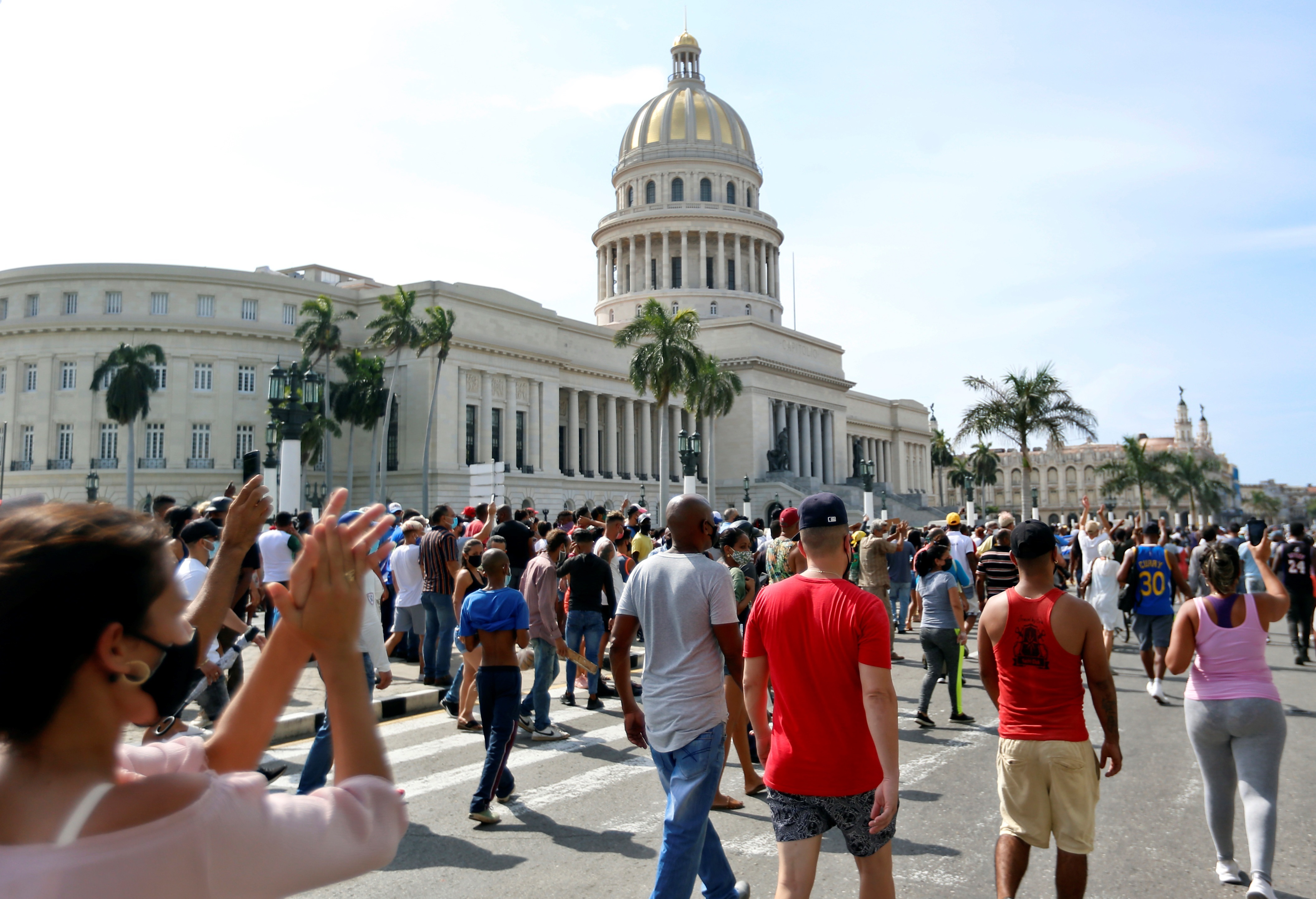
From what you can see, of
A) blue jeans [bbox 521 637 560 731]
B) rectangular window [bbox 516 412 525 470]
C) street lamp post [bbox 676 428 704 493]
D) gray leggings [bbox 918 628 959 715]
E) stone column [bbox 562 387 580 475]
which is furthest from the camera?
stone column [bbox 562 387 580 475]

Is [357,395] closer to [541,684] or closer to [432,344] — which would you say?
[432,344]

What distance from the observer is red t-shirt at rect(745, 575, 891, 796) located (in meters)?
3.96

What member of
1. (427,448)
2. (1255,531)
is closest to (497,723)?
(1255,531)

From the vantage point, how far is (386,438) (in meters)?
44.4

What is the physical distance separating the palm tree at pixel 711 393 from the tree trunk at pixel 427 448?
40.5 feet

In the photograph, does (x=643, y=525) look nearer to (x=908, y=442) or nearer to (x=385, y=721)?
(x=385, y=721)

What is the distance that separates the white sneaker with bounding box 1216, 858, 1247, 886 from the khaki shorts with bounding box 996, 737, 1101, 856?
1537mm

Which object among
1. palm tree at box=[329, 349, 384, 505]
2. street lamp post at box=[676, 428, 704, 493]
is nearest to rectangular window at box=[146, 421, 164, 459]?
palm tree at box=[329, 349, 384, 505]

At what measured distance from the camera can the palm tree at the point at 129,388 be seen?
44500 mm

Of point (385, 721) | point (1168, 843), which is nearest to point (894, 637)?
point (385, 721)

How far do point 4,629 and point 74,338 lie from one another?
5510 cm

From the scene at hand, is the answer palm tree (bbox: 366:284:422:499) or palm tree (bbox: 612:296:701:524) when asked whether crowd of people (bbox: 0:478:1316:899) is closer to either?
palm tree (bbox: 612:296:701:524)

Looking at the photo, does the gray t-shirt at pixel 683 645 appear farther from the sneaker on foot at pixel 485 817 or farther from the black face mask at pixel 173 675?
the black face mask at pixel 173 675

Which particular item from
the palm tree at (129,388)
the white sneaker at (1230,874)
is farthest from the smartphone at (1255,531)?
the palm tree at (129,388)
